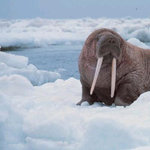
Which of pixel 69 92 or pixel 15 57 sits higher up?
pixel 69 92

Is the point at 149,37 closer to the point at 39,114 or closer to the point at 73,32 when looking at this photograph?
the point at 73,32

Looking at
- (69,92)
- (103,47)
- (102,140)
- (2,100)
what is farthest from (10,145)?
(69,92)

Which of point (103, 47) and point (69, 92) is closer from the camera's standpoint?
point (103, 47)

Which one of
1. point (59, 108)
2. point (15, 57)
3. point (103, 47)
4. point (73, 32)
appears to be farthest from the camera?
point (73, 32)

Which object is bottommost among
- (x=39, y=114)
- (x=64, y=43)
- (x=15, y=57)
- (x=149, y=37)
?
(x=64, y=43)

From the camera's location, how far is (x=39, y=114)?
4.06 m

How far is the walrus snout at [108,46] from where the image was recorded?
213 inches

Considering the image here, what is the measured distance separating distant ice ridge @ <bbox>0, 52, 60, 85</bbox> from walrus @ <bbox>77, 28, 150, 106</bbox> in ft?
21.3

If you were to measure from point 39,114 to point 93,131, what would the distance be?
79cm

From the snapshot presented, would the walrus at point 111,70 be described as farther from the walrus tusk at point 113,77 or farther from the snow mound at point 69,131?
the snow mound at point 69,131

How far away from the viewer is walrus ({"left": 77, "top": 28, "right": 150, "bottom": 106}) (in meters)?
5.45

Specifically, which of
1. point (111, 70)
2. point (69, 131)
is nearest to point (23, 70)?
point (111, 70)

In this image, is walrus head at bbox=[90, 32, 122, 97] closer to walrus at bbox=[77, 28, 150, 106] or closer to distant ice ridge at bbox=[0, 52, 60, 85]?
walrus at bbox=[77, 28, 150, 106]

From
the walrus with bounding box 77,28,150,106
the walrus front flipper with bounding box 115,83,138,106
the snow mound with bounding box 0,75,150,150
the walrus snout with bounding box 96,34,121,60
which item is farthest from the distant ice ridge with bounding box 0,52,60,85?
the snow mound with bounding box 0,75,150,150
